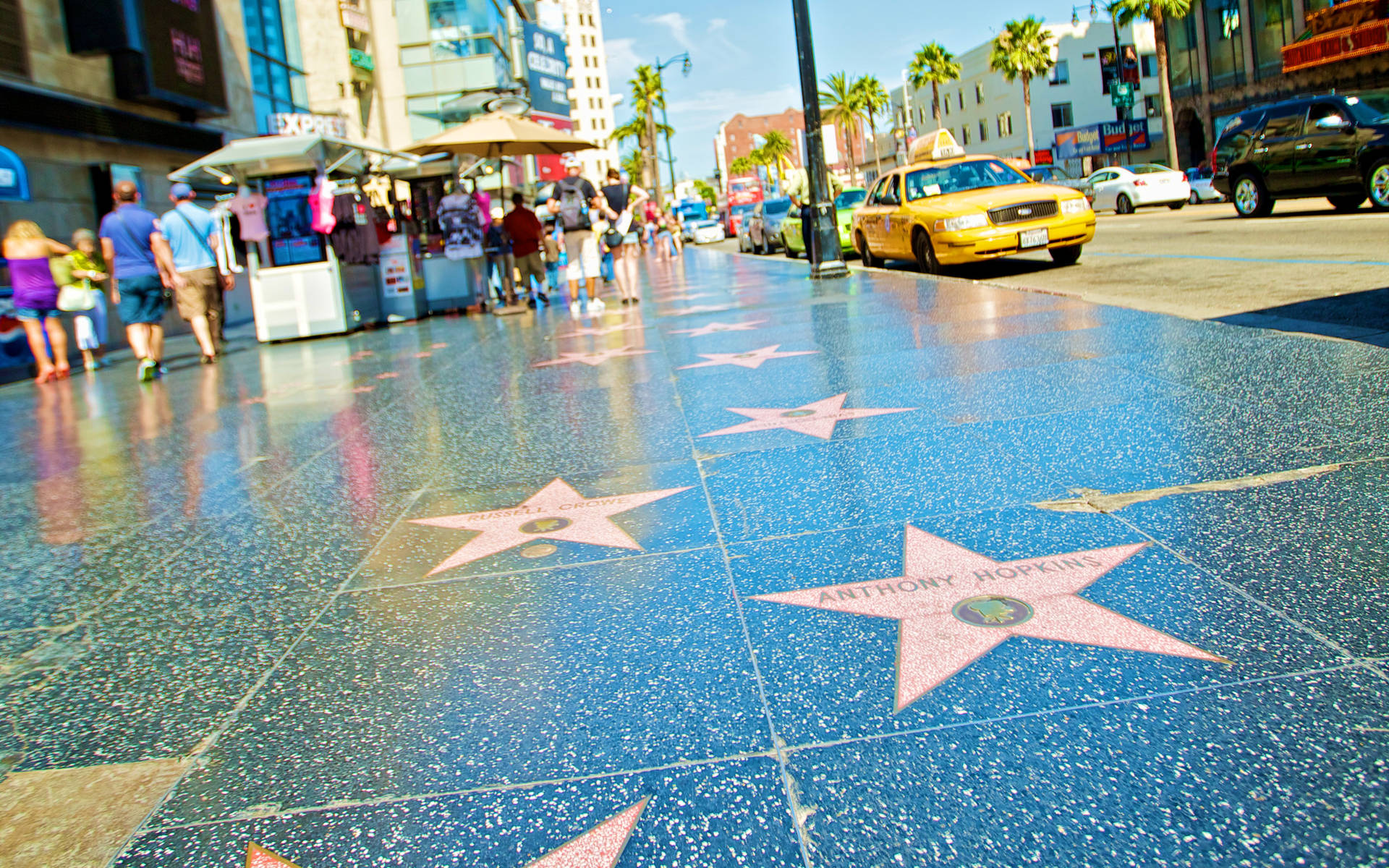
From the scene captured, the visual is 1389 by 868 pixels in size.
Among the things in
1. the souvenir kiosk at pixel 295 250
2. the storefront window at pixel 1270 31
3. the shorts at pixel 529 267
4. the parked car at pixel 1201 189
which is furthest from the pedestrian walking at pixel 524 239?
the storefront window at pixel 1270 31

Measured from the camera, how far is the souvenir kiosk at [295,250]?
1445cm

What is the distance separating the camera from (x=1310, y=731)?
1852mm

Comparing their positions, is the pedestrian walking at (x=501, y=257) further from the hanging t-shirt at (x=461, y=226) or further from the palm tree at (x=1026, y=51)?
the palm tree at (x=1026, y=51)

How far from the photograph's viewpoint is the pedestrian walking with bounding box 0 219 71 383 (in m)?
11.8

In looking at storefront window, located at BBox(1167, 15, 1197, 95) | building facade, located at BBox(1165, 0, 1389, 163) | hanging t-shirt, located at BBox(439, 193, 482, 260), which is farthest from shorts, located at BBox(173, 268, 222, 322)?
storefront window, located at BBox(1167, 15, 1197, 95)

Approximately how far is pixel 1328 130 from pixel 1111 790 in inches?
733

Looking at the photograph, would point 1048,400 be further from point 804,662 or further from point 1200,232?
point 1200,232

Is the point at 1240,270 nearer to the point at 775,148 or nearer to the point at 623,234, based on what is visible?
the point at 623,234

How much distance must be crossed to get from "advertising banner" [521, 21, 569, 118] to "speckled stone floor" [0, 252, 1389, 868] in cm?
5680

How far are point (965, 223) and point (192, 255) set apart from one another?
9.45 meters

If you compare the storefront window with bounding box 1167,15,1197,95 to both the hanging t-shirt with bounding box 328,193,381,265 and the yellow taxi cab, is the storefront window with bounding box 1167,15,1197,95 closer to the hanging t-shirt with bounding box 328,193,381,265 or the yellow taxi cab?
the yellow taxi cab

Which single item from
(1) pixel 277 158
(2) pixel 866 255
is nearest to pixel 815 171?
(2) pixel 866 255

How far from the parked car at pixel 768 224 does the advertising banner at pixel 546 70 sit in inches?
1208

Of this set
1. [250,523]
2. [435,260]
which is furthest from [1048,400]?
[435,260]
